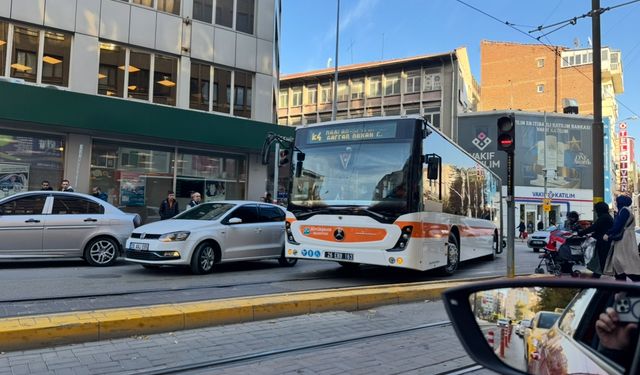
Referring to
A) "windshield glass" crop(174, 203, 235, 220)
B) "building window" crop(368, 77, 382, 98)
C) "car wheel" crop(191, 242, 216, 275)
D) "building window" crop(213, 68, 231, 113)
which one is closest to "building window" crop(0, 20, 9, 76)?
"building window" crop(213, 68, 231, 113)

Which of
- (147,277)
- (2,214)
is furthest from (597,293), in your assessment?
(2,214)

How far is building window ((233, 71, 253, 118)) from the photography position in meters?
20.9

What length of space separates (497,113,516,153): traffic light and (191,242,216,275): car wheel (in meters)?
6.10

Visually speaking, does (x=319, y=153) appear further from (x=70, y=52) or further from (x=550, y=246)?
(x=70, y=52)

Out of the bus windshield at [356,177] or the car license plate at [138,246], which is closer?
the bus windshield at [356,177]

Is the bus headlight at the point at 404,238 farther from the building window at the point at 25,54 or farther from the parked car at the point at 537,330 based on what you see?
the building window at the point at 25,54

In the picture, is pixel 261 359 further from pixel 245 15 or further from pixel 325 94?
pixel 325 94

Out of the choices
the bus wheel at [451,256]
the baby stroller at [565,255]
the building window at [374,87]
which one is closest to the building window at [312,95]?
the building window at [374,87]

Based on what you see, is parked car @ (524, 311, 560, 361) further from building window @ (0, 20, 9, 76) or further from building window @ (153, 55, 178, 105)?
building window @ (153, 55, 178, 105)

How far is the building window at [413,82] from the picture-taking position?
44.0 meters

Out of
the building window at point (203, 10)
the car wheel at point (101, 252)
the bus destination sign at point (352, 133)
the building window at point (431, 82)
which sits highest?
the building window at point (431, 82)

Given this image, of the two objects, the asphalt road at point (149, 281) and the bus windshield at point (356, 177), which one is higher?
the bus windshield at point (356, 177)

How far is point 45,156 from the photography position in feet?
54.2

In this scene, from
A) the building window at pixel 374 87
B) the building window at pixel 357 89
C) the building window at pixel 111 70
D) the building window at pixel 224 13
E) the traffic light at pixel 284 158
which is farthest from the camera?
the building window at pixel 357 89
